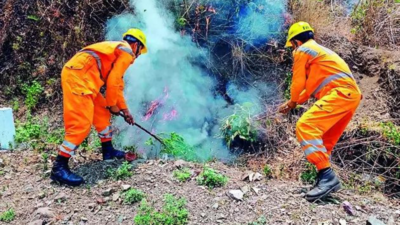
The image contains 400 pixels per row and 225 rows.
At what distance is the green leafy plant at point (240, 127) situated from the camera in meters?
5.66

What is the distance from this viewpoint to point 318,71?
414 cm

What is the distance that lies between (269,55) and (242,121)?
5.40 ft

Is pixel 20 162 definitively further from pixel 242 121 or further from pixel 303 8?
pixel 303 8

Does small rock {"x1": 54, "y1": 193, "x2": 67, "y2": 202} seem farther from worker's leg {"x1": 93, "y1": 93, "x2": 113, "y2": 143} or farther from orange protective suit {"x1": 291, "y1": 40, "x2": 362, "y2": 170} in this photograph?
orange protective suit {"x1": 291, "y1": 40, "x2": 362, "y2": 170}

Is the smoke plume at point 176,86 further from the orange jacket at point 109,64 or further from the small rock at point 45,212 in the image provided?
the small rock at point 45,212

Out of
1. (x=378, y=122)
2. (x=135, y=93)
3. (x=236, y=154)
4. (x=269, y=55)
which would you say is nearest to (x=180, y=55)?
(x=135, y=93)

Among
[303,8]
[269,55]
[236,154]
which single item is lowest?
[236,154]

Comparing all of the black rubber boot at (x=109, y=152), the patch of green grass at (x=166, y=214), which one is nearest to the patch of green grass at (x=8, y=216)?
the patch of green grass at (x=166, y=214)

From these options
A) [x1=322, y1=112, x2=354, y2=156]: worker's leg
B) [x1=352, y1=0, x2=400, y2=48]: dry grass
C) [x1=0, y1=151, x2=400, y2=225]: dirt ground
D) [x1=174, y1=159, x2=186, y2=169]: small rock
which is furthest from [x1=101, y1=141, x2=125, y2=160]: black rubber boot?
[x1=352, y1=0, x2=400, y2=48]: dry grass

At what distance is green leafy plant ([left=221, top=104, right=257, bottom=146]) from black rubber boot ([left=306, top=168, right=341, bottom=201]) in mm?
1769

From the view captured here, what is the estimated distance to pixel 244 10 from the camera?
6.90 meters

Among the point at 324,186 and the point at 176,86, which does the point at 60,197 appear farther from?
the point at 176,86

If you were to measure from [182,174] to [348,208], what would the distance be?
1681mm

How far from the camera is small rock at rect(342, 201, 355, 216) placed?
12.4 ft
